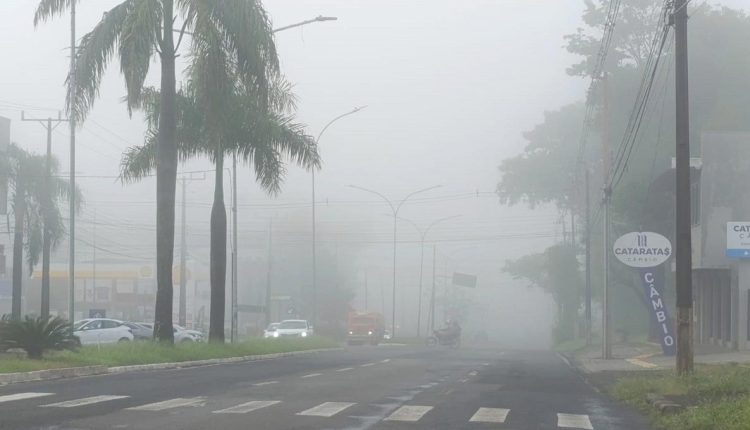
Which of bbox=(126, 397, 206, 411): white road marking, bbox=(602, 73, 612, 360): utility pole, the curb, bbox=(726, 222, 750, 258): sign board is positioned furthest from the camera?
bbox=(602, 73, 612, 360): utility pole

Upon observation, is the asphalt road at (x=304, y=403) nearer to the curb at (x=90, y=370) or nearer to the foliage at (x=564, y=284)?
the curb at (x=90, y=370)

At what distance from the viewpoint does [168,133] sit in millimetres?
32594

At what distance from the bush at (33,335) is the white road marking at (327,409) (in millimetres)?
10194

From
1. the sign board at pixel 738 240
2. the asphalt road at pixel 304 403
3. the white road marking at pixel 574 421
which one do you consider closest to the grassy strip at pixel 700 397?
the asphalt road at pixel 304 403

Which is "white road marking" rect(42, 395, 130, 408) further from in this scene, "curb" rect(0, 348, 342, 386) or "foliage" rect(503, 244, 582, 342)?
"foliage" rect(503, 244, 582, 342)

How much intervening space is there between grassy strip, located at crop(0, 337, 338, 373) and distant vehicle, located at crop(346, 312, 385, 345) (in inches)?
1209

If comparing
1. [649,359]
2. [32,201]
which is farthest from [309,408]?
[32,201]

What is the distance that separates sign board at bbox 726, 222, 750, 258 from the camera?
37219 millimetres

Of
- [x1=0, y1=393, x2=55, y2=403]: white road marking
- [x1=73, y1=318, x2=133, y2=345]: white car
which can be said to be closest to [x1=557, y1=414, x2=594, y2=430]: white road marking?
[x1=0, y1=393, x2=55, y2=403]: white road marking

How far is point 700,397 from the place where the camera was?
1927 centimetres

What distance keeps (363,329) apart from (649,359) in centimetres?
3666

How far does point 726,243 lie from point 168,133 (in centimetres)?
1872

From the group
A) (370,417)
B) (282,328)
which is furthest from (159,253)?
(282,328)

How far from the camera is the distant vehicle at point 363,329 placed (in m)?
74.2
